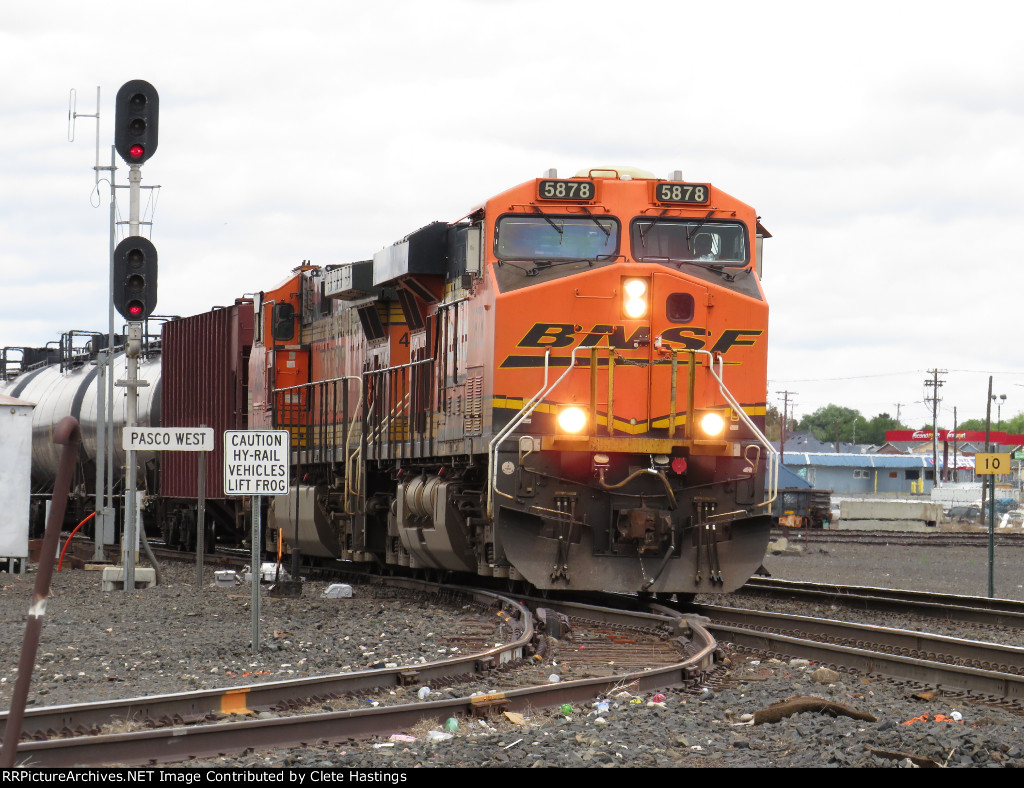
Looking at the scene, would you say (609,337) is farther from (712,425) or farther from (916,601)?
(916,601)

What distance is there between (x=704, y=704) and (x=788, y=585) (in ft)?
31.5

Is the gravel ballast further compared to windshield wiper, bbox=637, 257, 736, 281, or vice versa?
windshield wiper, bbox=637, 257, 736, 281

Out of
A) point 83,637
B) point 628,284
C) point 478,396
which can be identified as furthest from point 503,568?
point 83,637

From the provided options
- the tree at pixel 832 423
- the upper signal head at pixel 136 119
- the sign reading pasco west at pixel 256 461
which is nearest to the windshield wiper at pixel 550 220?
the sign reading pasco west at pixel 256 461

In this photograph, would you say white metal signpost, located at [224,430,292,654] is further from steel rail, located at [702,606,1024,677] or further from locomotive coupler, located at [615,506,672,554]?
steel rail, located at [702,606,1024,677]

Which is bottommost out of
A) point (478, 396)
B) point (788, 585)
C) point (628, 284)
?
point (788, 585)

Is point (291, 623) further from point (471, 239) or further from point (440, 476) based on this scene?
point (471, 239)

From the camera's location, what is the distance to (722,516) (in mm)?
12797

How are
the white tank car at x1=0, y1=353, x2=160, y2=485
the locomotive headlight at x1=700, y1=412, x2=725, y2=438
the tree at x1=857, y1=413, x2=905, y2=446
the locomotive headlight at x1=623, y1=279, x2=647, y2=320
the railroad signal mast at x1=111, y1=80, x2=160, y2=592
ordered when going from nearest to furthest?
1. the locomotive headlight at x1=700, y1=412, x2=725, y2=438
2. the locomotive headlight at x1=623, y1=279, x2=647, y2=320
3. the railroad signal mast at x1=111, y1=80, x2=160, y2=592
4. the white tank car at x1=0, y1=353, x2=160, y2=485
5. the tree at x1=857, y1=413, x2=905, y2=446

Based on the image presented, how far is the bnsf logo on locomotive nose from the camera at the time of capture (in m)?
12.8

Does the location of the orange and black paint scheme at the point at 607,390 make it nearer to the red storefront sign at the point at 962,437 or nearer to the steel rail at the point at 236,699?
the steel rail at the point at 236,699

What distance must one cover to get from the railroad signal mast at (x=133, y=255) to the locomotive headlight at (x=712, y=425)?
21.1 feet

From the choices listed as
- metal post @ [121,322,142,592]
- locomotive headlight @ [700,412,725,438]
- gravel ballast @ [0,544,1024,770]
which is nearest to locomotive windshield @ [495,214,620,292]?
locomotive headlight @ [700,412,725,438]

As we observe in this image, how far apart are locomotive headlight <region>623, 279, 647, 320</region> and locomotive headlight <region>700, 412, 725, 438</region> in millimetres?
1157
